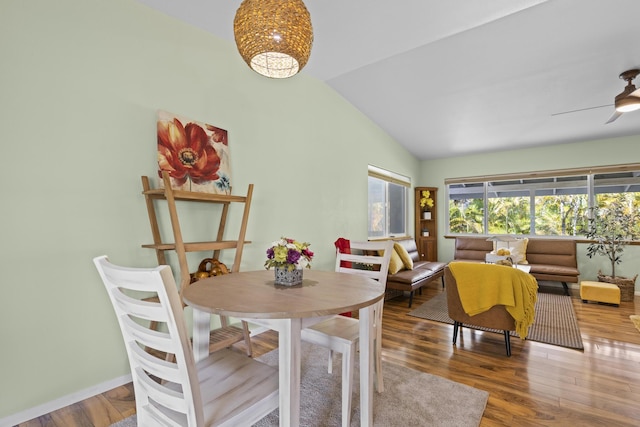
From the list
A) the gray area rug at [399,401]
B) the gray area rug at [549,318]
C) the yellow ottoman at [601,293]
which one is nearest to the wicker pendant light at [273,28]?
the gray area rug at [399,401]

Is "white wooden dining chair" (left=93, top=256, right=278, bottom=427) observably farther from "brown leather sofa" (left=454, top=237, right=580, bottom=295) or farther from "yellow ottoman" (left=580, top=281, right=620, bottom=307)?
"yellow ottoman" (left=580, top=281, right=620, bottom=307)

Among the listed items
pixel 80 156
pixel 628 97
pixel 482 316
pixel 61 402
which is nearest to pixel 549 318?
pixel 482 316

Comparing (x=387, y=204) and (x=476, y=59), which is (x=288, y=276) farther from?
(x=387, y=204)

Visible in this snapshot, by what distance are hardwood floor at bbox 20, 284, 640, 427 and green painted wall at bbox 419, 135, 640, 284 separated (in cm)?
174

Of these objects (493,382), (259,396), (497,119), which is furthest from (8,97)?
(497,119)

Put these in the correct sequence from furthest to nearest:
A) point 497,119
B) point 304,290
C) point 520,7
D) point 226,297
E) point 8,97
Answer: point 497,119 → point 520,7 → point 8,97 → point 304,290 → point 226,297

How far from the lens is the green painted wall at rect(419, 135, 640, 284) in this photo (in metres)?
4.60

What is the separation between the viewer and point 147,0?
210 cm

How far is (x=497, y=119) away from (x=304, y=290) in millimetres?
4310

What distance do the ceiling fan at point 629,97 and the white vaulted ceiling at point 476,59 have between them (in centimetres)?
11

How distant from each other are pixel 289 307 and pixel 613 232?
564cm

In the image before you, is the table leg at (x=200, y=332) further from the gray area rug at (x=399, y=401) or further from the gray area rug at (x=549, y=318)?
the gray area rug at (x=549, y=318)

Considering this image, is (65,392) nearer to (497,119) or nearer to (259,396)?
(259,396)

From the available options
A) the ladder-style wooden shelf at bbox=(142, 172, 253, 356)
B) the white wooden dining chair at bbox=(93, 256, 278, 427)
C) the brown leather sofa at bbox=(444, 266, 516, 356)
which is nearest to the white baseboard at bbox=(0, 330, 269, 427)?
the ladder-style wooden shelf at bbox=(142, 172, 253, 356)
